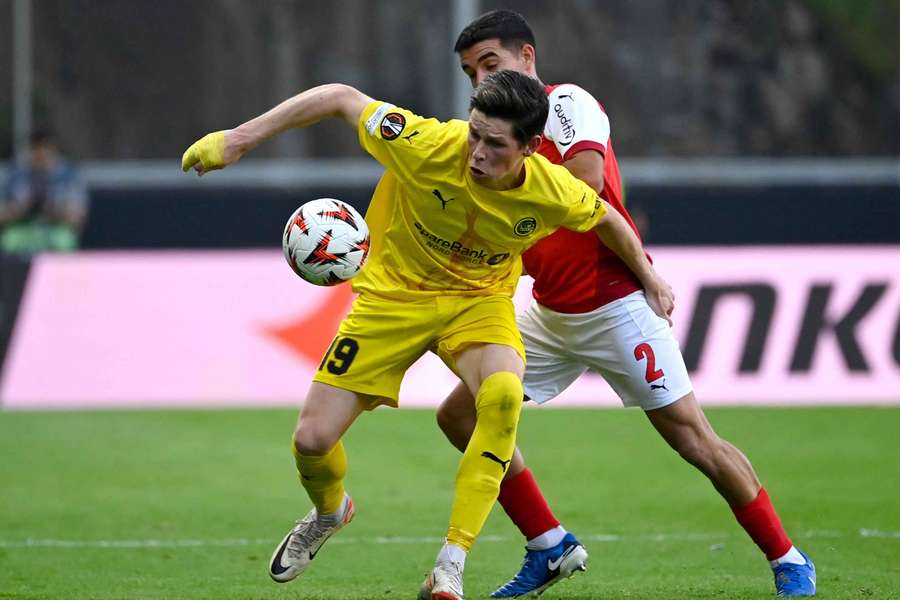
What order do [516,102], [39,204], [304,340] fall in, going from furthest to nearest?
[39,204], [304,340], [516,102]

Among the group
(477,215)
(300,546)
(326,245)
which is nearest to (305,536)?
(300,546)

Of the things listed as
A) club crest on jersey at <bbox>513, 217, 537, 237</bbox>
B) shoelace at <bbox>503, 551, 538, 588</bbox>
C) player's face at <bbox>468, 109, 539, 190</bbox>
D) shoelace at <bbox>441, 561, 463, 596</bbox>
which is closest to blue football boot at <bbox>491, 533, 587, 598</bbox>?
shoelace at <bbox>503, 551, 538, 588</bbox>

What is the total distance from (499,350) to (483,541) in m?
2.04

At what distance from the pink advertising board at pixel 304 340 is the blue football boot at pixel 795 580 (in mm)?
6148

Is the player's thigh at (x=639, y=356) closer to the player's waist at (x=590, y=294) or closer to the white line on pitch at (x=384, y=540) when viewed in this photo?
the player's waist at (x=590, y=294)

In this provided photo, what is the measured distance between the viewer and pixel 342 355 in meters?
5.98

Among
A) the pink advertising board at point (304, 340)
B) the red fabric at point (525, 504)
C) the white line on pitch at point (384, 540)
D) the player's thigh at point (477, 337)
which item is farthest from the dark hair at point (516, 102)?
the pink advertising board at point (304, 340)

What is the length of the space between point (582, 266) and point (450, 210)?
30.8 inches

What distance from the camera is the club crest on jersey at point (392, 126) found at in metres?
5.80

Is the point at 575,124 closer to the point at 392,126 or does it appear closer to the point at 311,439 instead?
the point at 392,126

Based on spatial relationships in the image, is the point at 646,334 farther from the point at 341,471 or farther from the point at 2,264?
the point at 2,264

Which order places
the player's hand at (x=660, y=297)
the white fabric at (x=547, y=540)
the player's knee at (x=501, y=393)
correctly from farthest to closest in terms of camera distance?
the white fabric at (x=547, y=540) < the player's hand at (x=660, y=297) < the player's knee at (x=501, y=393)

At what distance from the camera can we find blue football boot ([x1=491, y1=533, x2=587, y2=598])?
20.7ft

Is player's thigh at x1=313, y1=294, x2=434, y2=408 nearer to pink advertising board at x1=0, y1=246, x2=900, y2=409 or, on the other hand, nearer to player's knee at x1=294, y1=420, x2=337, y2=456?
player's knee at x1=294, y1=420, x2=337, y2=456
